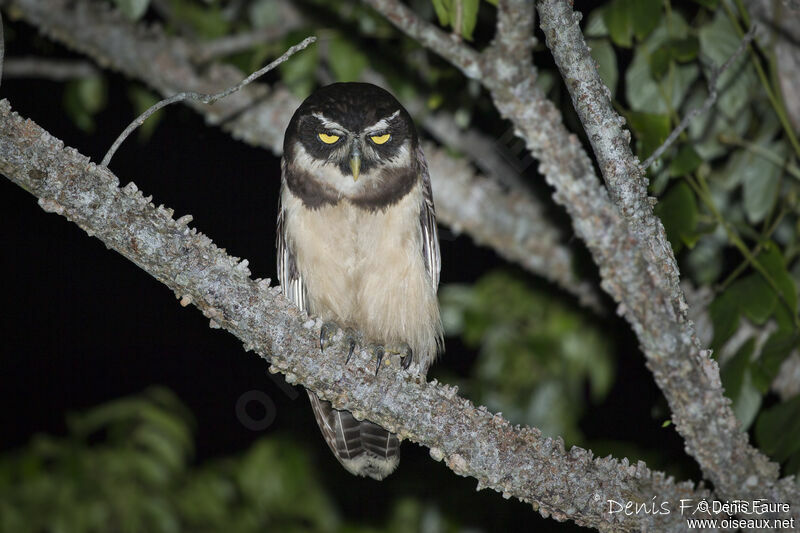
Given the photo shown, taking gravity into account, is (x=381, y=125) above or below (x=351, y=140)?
above

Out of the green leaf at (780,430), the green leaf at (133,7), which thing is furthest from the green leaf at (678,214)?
the green leaf at (133,7)

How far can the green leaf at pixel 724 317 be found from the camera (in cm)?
256

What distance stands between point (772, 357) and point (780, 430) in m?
0.26

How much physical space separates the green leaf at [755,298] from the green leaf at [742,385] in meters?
0.14

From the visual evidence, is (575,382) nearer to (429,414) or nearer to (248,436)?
(429,414)

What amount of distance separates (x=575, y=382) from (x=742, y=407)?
1677 millimetres

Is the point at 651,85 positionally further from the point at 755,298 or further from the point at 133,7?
the point at 133,7

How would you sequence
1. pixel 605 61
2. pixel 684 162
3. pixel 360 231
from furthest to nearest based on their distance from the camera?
pixel 360 231 < pixel 605 61 < pixel 684 162

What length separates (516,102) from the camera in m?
1.92

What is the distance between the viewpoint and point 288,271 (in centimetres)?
346

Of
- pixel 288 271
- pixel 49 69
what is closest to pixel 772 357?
pixel 288 271

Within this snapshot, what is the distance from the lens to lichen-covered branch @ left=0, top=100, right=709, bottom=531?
203 cm

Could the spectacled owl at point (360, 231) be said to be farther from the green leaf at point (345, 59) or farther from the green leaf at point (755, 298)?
the green leaf at point (755, 298)

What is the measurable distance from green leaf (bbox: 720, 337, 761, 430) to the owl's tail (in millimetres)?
1307
